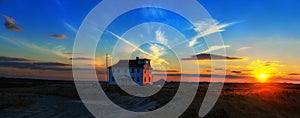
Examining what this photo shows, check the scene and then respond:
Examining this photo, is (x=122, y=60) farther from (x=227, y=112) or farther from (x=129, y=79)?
(x=227, y=112)

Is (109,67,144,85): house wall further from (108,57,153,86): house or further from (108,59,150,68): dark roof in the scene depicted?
(108,59,150,68): dark roof

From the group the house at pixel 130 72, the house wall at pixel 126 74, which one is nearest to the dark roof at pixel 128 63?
the house at pixel 130 72

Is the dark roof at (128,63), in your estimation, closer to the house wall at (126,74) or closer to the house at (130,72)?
the house at (130,72)

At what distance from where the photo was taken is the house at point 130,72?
65688 mm

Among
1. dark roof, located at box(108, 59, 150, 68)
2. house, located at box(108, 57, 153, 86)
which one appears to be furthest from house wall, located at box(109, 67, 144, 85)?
dark roof, located at box(108, 59, 150, 68)

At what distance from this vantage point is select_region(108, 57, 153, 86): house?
6569 centimetres

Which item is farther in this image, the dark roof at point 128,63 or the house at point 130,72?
the dark roof at point 128,63

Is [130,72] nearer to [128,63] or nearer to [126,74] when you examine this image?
[126,74]

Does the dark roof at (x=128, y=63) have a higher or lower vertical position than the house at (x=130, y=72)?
A: higher

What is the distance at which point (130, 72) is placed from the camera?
6688cm

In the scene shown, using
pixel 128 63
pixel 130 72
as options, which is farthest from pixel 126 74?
pixel 128 63

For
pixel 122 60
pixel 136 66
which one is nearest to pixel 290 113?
pixel 136 66

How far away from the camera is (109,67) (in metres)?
70.9

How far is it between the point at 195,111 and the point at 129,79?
49231mm
